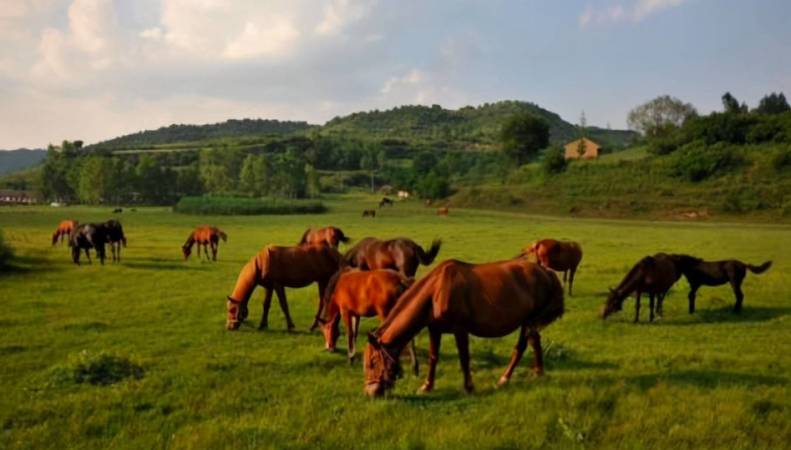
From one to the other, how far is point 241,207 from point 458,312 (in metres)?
68.5

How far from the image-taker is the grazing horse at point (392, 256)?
15.1m

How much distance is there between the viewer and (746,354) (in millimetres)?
11016

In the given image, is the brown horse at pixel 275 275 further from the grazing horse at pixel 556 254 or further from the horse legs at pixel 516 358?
the grazing horse at pixel 556 254

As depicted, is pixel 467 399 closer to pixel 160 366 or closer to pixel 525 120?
pixel 160 366

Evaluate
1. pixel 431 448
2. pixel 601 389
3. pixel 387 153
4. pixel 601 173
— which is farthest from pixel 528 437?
pixel 387 153

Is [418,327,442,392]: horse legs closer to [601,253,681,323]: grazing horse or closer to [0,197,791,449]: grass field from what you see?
[0,197,791,449]: grass field

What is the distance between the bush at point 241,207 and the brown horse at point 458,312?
66400 mm

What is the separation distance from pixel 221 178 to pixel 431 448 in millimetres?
114230

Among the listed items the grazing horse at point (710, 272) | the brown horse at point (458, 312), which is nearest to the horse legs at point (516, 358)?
the brown horse at point (458, 312)

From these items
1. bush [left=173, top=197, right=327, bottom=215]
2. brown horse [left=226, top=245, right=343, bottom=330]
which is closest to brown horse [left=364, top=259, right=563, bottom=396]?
brown horse [left=226, top=245, right=343, bottom=330]

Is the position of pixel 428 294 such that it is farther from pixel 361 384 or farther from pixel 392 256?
pixel 392 256

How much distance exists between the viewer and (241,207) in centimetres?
7356

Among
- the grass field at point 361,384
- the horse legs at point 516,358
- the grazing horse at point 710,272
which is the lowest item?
the grass field at point 361,384

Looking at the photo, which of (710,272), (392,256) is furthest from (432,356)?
(710,272)
